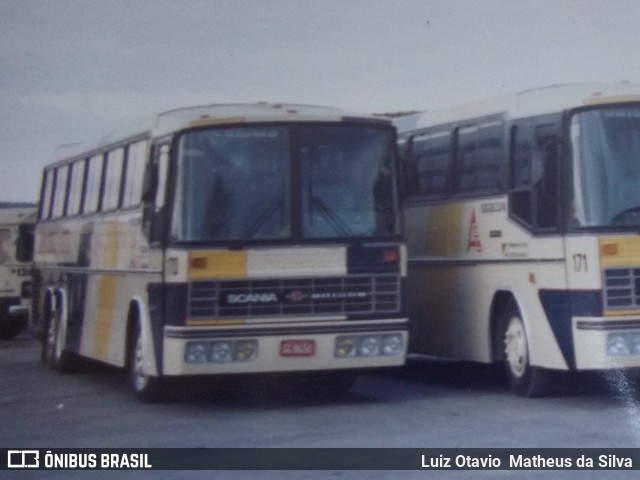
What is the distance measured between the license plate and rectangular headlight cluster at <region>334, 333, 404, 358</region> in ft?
0.76

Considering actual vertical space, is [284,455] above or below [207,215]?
below

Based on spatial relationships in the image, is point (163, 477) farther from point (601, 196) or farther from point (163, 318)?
point (601, 196)

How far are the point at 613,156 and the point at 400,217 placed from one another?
2.08 m

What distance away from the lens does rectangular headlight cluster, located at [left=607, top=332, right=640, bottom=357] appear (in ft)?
47.1

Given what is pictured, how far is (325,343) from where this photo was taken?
1505cm

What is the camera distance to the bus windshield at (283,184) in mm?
15047

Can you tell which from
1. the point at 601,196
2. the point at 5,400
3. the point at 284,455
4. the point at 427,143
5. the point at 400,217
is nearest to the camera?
the point at 284,455

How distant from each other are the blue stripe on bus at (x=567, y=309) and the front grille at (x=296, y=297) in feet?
4.52

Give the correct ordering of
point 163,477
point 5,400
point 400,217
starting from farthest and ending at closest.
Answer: point 5,400
point 400,217
point 163,477

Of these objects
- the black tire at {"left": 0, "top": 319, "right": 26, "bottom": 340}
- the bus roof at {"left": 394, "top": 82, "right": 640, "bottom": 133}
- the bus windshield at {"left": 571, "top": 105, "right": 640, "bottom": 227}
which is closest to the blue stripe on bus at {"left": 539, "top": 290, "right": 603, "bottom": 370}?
the bus windshield at {"left": 571, "top": 105, "right": 640, "bottom": 227}

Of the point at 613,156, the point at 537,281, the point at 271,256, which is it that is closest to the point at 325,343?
the point at 271,256

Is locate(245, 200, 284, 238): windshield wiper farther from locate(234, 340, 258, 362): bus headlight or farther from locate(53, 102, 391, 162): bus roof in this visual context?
locate(234, 340, 258, 362): bus headlight

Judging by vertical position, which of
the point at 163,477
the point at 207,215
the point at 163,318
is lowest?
the point at 163,477

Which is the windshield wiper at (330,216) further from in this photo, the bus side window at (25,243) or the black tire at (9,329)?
the black tire at (9,329)
